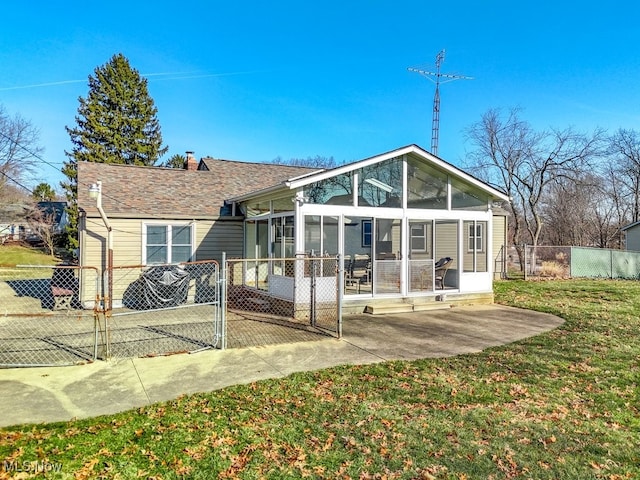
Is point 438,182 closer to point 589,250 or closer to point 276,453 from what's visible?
point 276,453

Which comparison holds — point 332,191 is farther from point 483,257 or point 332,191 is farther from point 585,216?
point 585,216

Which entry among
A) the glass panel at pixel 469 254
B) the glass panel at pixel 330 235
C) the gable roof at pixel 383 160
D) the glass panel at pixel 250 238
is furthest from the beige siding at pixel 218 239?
the glass panel at pixel 469 254

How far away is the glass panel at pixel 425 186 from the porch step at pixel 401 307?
2586 millimetres

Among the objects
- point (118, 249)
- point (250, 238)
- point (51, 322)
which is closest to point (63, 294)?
point (51, 322)

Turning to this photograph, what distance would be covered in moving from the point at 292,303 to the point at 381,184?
149 inches

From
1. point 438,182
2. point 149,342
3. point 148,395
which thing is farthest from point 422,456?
point 438,182

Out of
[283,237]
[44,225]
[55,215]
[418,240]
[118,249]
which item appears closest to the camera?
[283,237]

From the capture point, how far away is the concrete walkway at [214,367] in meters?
4.38

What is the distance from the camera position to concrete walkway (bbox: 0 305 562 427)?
4.38 metres

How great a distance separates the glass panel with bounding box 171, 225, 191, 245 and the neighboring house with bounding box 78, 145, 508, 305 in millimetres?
29

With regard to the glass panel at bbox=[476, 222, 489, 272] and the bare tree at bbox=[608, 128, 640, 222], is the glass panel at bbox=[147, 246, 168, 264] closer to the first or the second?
the glass panel at bbox=[476, 222, 489, 272]

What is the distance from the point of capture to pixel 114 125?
29.8m

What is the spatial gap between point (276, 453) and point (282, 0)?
13747 mm
